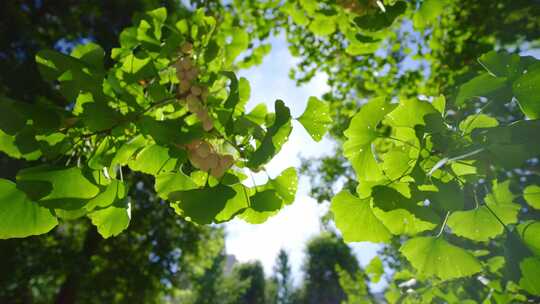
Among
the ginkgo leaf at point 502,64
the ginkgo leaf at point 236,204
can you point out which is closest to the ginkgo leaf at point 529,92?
the ginkgo leaf at point 502,64

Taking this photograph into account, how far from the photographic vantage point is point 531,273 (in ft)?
2.56

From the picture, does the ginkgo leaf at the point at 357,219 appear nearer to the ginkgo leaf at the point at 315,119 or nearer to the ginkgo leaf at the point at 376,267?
the ginkgo leaf at the point at 315,119

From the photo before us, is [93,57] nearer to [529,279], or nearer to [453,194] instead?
[453,194]

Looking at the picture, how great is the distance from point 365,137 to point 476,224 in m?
0.40

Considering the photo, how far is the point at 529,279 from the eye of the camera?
78 centimetres

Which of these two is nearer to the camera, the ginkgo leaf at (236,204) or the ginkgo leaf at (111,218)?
the ginkgo leaf at (236,204)

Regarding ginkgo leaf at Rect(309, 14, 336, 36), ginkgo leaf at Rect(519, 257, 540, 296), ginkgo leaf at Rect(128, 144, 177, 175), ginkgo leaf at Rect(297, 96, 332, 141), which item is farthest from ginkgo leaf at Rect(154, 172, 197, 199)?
ginkgo leaf at Rect(309, 14, 336, 36)

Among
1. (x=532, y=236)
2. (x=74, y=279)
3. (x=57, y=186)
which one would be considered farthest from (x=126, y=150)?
(x=74, y=279)

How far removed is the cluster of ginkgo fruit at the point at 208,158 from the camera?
87 cm

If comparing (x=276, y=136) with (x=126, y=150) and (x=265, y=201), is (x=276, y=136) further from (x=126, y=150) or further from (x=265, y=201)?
(x=126, y=150)

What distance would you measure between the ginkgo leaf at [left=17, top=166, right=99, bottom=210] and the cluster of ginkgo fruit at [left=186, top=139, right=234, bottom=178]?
0.82 feet

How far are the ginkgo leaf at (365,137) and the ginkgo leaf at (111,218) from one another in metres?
0.63

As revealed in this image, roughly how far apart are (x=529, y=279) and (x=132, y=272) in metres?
9.59

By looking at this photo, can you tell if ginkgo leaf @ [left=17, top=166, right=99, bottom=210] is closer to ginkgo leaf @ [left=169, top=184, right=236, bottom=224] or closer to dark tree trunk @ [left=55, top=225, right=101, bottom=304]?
ginkgo leaf @ [left=169, top=184, right=236, bottom=224]
